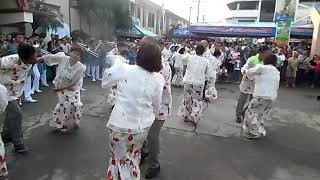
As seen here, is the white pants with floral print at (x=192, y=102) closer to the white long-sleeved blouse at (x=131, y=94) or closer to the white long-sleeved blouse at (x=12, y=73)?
the white long-sleeved blouse at (x=12, y=73)

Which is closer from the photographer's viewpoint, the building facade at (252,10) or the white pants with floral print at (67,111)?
the white pants with floral print at (67,111)

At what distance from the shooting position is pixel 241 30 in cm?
1980

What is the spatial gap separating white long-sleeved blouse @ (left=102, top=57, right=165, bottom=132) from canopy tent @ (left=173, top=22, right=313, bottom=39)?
57.6ft

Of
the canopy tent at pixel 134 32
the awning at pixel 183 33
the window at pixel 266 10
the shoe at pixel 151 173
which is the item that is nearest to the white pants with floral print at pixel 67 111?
the shoe at pixel 151 173

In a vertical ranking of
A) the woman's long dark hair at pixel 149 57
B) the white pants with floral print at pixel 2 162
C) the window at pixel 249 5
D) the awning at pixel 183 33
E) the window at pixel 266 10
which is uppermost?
the window at pixel 249 5

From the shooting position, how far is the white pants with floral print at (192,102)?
21.4 ft

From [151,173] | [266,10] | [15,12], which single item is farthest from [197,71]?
[266,10]

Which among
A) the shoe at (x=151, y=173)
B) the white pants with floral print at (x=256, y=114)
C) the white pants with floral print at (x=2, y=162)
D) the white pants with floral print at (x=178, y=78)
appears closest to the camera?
the white pants with floral print at (x=2, y=162)

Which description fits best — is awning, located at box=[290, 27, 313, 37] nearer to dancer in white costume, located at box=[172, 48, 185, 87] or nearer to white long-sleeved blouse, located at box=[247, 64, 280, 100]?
dancer in white costume, located at box=[172, 48, 185, 87]

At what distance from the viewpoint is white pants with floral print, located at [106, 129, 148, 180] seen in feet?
9.86

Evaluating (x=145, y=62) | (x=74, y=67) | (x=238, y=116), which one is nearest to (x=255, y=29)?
(x=238, y=116)

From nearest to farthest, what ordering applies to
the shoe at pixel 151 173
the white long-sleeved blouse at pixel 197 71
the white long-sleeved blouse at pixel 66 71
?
the shoe at pixel 151 173, the white long-sleeved blouse at pixel 66 71, the white long-sleeved blouse at pixel 197 71

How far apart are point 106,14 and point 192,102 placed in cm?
1891

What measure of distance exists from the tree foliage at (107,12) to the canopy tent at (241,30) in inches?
267
